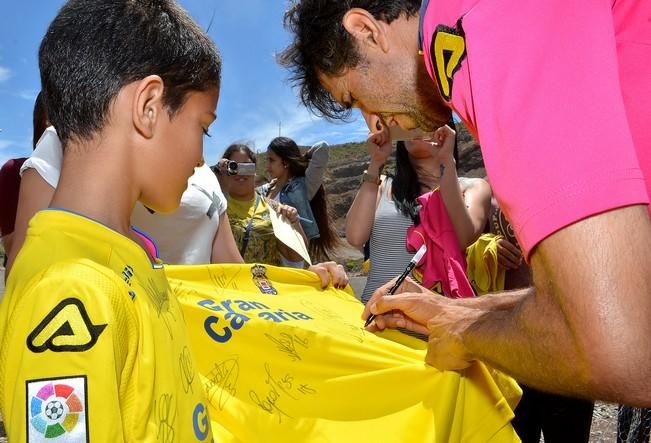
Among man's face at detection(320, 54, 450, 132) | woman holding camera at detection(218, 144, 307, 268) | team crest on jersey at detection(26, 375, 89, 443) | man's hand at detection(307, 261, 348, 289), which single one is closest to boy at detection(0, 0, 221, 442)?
team crest on jersey at detection(26, 375, 89, 443)

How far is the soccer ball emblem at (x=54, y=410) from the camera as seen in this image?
957 millimetres

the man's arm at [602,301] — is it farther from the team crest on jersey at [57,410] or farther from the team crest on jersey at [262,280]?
the team crest on jersey at [262,280]

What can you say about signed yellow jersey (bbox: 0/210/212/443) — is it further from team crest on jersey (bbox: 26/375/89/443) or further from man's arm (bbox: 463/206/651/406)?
man's arm (bbox: 463/206/651/406)

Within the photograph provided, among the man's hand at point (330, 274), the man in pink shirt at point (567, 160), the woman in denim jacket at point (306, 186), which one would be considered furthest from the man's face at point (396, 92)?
the woman in denim jacket at point (306, 186)

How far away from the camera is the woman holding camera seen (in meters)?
4.43

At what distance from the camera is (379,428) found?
180cm

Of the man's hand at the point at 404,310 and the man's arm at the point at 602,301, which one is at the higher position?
the man's arm at the point at 602,301

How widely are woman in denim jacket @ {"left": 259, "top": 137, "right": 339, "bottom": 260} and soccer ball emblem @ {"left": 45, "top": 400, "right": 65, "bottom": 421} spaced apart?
13.9ft

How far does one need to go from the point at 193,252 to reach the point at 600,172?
2152mm

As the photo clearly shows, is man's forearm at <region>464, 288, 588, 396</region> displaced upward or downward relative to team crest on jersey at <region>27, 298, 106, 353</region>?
downward

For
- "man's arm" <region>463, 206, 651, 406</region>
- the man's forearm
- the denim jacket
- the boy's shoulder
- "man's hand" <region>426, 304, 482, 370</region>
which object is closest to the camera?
"man's arm" <region>463, 206, 651, 406</region>

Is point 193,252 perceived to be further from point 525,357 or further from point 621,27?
point 621,27
